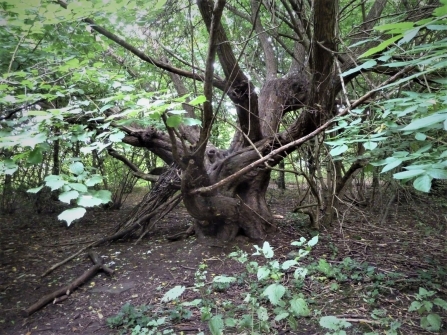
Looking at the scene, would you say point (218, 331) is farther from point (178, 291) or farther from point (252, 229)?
point (252, 229)

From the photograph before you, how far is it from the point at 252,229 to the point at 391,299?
182 centimetres

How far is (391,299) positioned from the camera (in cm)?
241

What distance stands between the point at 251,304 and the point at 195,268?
1255mm

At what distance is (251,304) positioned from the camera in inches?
86.3

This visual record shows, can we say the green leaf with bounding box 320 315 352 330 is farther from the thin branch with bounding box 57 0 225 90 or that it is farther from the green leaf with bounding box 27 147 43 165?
the thin branch with bounding box 57 0 225 90

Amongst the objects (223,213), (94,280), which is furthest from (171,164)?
(94,280)

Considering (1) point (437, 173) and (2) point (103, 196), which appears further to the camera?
(2) point (103, 196)

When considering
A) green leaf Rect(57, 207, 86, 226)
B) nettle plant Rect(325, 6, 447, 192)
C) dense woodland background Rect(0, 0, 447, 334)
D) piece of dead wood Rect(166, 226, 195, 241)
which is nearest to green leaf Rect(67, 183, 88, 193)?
dense woodland background Rect(0, 0, 447, 334)

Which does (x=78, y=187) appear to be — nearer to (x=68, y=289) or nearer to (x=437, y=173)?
(x=437, y=173)

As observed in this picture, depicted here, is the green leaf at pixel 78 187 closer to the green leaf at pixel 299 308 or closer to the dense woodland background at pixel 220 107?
the dense woodland background at pixel 220 107

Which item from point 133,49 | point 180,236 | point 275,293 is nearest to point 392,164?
point 275,293

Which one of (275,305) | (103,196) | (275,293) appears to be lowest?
(275,305)

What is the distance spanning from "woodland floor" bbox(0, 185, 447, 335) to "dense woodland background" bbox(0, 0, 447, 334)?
10.0 inches

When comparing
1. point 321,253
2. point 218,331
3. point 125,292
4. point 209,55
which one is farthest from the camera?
point 321,253
